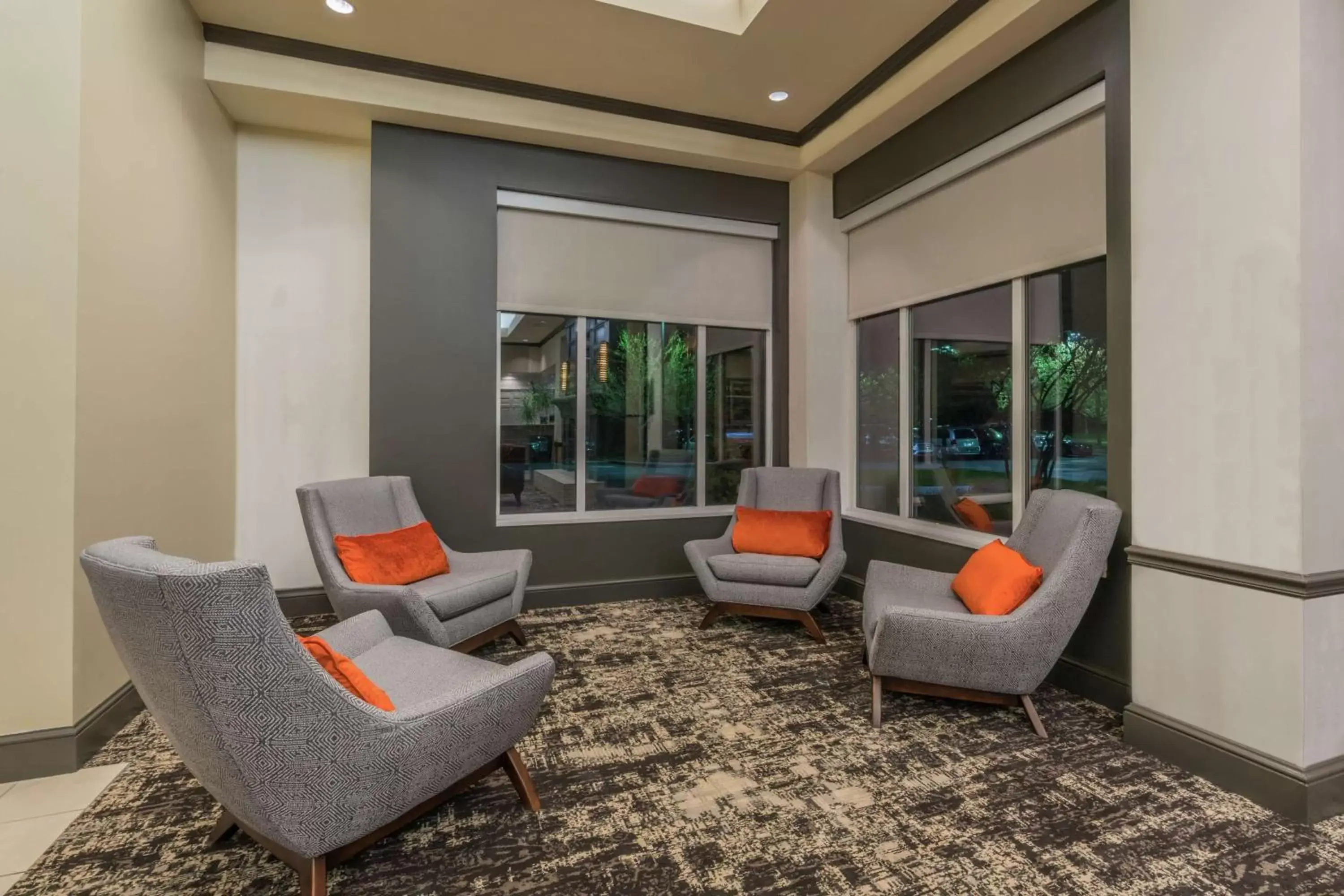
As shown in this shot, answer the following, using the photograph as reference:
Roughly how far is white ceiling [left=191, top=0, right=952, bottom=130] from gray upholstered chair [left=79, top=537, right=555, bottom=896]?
121 inches

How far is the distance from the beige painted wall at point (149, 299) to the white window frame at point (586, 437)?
163 cm

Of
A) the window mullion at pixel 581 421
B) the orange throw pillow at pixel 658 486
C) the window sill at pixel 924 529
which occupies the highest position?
the window mullion at pixel 581 421

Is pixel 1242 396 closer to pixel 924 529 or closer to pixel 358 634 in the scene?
pixel 924 529

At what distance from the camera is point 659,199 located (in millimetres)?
4691

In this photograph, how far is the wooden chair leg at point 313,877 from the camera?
1.58 meters

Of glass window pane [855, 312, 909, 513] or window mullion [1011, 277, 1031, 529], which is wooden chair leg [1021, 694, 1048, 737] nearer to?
window mullion [1011, 277, 1031, 529]

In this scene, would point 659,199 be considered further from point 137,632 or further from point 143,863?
point 143,863

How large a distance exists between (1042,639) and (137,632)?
2911 mm

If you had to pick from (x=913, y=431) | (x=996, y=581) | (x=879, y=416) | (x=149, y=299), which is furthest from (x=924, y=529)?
(x=149, y=299)

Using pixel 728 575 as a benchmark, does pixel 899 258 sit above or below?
above

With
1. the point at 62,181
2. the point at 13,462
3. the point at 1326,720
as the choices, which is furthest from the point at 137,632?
the point at 1326,720

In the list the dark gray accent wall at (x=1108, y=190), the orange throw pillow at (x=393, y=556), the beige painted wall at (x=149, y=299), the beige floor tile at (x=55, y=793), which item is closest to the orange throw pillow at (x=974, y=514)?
the dark gray accent wall at (x=1108, y=190)

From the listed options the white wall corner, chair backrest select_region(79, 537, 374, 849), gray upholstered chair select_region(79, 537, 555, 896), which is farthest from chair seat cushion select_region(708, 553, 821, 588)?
chair backrest select_region(79, 537, 374, 849)

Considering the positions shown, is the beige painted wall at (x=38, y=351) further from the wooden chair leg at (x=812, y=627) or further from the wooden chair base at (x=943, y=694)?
the wooden chair leg at (x=812, y=627)
